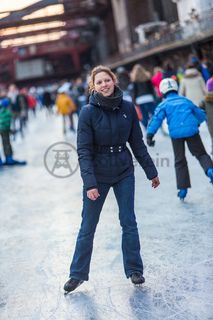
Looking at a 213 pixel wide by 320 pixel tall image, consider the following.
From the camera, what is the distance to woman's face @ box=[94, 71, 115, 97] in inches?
152

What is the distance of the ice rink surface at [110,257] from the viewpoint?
145 inches

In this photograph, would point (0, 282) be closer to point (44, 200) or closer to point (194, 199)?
point (194, 199)

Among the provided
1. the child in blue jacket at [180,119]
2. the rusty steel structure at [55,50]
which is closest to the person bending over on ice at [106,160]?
the child in blue jacket at [180,119]

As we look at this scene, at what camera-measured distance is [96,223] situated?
13.3 ft

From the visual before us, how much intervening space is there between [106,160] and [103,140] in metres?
0.15

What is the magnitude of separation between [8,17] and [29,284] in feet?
118

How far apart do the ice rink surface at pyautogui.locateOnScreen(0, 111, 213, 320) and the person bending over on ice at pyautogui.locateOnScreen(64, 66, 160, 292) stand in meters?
0.22

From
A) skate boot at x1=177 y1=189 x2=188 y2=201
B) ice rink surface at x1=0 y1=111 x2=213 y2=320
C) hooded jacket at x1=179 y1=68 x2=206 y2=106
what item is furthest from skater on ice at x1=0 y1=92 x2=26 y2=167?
skate boot at x1=177 y1=189 x2=188 y2=201

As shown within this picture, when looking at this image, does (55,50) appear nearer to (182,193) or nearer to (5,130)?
(5,130)

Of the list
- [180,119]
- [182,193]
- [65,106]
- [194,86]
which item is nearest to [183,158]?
[182,193]

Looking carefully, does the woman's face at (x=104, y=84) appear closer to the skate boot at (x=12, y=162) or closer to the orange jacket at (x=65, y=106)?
the skate boot at (x=12, y=162)

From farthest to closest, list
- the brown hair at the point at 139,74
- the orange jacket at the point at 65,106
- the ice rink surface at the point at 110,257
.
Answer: the orange jacket at the point at 65,106
the brown hair at the point at 139,74
the ice rink surface at the point at 110,257

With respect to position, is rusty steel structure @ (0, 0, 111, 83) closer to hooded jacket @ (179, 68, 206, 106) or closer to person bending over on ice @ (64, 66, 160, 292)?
hooded jacket @ (179, 68, 206, 106)

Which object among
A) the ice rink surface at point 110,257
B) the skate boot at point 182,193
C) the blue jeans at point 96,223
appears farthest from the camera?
the skate boot at point 182,193
